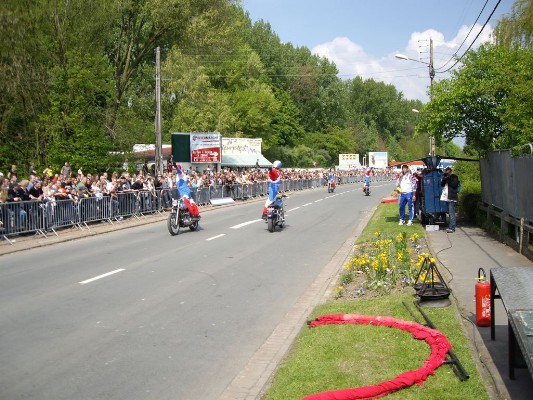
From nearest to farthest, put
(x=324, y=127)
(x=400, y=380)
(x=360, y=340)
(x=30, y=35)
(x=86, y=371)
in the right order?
1. (x=400, y=380)
2. (x=86, y=371)
3. (x=360, y=340)
4. (x=30, y=35)
5. (x=324, y=127)

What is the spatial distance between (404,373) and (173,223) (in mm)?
14900

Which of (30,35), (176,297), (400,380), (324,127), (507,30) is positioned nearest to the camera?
(400,380)

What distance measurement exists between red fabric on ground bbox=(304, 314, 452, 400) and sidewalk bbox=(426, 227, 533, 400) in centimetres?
41

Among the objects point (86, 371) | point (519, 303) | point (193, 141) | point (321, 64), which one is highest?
point (321, 64)

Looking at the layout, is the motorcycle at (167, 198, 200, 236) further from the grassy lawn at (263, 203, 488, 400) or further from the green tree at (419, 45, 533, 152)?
the grassy lawn at (263, 203, 488, 400)

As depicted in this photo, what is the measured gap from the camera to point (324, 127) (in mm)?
107875

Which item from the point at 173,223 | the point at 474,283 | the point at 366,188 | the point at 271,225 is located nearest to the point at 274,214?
the point at 271,225

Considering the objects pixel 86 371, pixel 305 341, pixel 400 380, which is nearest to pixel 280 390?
pixel 400 380

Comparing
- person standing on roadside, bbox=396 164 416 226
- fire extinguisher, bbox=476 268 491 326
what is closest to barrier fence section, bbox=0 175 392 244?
person standing on roadside, bbox=396 164 416 226

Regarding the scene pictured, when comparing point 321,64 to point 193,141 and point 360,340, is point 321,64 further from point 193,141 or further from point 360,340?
point 360,340

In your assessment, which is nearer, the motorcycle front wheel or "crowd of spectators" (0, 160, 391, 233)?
"crowd of spectators" (0, 160, 391, 233)

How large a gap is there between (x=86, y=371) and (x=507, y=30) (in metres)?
17.3

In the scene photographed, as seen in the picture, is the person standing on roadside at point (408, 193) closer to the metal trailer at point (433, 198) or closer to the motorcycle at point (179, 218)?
the metal trailer at point (433, 198)

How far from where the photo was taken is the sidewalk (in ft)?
20.4
